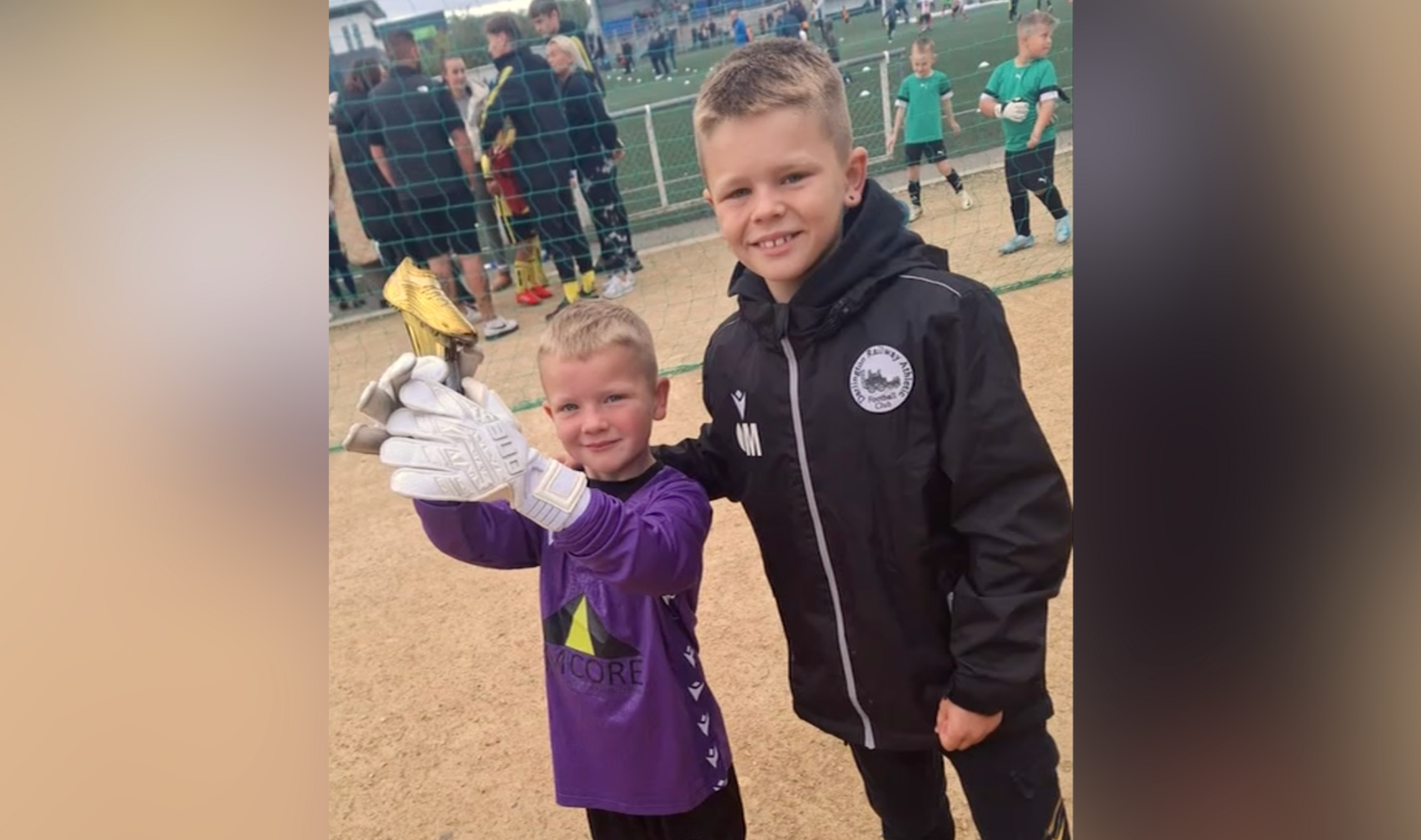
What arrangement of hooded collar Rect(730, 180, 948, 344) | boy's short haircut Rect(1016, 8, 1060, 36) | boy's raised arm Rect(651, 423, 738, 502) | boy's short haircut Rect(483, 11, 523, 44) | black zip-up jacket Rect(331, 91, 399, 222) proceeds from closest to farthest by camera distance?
hooded collar Rect(730, 180, 948, 344) < boy's raised arm Rect(651, 423, 738, 502) < boy's short haircut Rect(1016, 8, 1060, 36) < black zip-up jacket Rect(331, 91, 399, 222) < boy's short haircut Rect(483, 11, 523, 44)

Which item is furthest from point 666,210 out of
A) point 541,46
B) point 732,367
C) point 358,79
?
point 732,367

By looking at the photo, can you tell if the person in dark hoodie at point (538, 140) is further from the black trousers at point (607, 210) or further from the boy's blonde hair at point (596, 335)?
the boy's blonde hair at point (596, 335)

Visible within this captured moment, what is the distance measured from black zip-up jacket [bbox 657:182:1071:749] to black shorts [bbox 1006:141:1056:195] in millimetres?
6198

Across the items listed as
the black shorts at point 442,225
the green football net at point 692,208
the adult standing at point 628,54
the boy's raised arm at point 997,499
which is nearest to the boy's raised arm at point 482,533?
the boy's raised arm at point 997,499

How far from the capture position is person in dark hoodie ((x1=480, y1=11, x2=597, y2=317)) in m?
7.43

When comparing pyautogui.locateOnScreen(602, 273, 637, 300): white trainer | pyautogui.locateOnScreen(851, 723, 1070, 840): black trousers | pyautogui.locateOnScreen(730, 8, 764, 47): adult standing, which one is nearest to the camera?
pyautogui.locateOnScreen(851, 723, 1070, 840): black trousers

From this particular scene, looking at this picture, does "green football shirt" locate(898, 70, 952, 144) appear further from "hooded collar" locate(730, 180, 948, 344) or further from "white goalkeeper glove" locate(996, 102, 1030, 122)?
"hooded collar" locate(730, 180, 948, 344)

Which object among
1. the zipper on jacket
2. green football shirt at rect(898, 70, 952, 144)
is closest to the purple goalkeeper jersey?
the zipper on jacket

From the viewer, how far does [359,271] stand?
31.0 feet

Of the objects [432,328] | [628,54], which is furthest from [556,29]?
[628,54]

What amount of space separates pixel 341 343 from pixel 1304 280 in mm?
8808

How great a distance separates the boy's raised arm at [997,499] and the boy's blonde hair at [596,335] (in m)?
0.61

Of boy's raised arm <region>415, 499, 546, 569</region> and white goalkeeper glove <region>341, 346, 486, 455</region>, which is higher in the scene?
white goalkeeper glove <region>341, 346, 486, 455</region>

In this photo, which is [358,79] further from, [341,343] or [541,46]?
[341,343]
